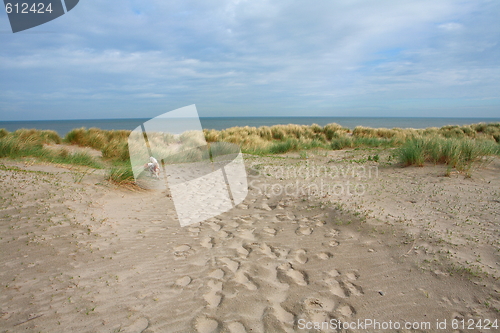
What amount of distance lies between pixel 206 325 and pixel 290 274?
1.06 meters

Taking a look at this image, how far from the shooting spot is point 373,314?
2.37 meters

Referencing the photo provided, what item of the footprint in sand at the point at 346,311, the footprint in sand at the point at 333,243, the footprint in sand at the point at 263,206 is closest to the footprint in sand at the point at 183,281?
the footprint in sand at the point at 346,311

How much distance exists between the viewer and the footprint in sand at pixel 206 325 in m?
2.24

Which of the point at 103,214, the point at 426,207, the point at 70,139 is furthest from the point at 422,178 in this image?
the point at 70,139

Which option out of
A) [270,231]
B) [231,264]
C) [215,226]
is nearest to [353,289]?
[231,264]

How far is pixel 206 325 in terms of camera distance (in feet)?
7.53

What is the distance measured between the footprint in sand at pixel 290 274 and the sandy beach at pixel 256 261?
2 centimetres

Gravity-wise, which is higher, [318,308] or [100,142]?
[100,142]

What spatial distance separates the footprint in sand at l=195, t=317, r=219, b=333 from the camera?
224 centimetres

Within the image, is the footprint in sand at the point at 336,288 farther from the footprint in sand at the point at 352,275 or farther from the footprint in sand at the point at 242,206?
the footprint in sand at the point at 242,206

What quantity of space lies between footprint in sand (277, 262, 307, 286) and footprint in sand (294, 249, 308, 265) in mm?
139

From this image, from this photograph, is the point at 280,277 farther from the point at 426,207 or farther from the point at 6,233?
the point at 6,233

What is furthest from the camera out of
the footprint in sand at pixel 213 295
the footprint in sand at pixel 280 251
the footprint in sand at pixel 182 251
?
the footprint in sand at pixel 182 251

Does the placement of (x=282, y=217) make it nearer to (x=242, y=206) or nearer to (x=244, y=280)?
(x=242, y=206)
